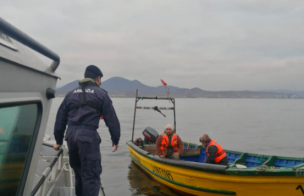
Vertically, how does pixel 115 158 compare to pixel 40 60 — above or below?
below

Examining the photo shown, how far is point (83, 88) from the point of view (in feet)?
11.5

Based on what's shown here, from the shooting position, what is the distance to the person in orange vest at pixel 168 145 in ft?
29.0

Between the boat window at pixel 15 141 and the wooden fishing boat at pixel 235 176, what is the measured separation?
217 inches

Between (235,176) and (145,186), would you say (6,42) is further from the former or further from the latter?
(145,186)

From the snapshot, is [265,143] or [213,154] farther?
[265,143]

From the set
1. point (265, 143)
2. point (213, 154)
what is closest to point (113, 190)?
point (213, 154)

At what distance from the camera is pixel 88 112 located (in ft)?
11.0

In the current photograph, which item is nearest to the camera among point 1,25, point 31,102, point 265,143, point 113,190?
point 1,25

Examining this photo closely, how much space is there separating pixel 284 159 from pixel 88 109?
691 cm

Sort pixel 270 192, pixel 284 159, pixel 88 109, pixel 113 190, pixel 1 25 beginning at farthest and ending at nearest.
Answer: pixel 113 190 < pixel 284 159 < pixel 270 192 < pixel 88 109 < pixel 1 25

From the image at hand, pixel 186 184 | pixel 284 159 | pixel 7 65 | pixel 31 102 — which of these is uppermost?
pixel 7 65

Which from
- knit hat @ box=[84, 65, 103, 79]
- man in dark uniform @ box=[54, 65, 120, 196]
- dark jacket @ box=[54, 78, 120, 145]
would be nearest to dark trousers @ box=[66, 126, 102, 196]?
man in dark uniform @ box=[54, 65, 120, 196]

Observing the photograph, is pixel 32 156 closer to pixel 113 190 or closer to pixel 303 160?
pixel 303 160

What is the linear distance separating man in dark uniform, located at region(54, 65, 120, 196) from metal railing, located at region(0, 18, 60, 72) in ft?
4.44
